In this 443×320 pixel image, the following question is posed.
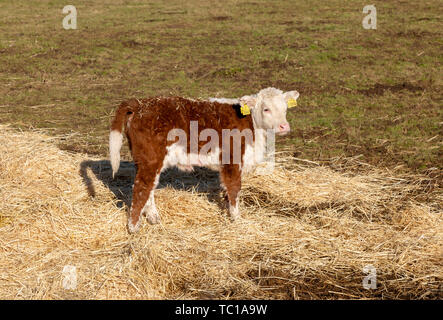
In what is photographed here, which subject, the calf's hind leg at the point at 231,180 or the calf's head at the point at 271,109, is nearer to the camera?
the calf's head at the point at 271,109

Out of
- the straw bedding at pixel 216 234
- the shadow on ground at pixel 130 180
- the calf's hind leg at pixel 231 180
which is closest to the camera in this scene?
the straw bedding at pixel 216 234

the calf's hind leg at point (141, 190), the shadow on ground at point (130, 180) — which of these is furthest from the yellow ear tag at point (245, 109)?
the shadow on ground at point (130, 180)

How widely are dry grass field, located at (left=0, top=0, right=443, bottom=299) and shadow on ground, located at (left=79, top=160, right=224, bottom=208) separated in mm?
31

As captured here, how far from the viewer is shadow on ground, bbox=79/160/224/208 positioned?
24.7 ft

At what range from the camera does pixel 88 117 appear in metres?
10.7

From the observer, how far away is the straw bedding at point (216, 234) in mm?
5309

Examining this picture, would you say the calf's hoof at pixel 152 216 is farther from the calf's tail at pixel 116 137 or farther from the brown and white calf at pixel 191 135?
the calf's tail at pixel 116 137

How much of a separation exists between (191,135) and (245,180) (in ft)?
5.69

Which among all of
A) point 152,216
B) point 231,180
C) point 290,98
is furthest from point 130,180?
point 290,98

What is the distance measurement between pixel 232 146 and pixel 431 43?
35.6ft

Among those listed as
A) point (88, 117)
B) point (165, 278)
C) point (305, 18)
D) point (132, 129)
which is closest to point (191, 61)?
point (88, 117)

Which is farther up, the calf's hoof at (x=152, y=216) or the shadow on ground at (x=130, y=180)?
the shadow on ground at (x=130, y=180)

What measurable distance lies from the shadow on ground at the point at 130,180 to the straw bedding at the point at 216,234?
0.03 m

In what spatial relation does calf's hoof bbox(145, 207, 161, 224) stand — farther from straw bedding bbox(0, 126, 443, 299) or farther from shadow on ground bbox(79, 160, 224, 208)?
shadow on ground bbox(79, 160, 224, 208)
